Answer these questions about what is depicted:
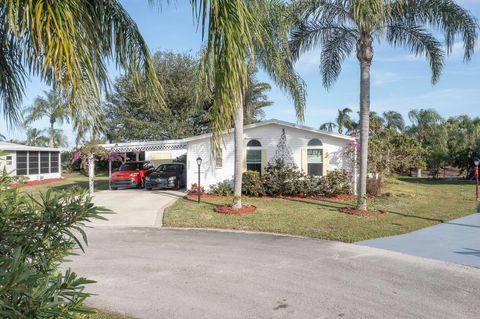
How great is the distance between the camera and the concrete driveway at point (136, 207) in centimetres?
1062

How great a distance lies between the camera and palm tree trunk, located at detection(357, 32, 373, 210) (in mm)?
11250

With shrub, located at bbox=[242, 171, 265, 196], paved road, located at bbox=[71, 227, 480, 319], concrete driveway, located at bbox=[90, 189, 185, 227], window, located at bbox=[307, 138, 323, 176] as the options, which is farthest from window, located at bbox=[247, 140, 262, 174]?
paved road, located at bbox=[71, 227, 480, 319]

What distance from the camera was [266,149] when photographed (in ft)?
54.4

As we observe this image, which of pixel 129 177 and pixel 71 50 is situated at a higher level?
pixel 71 50

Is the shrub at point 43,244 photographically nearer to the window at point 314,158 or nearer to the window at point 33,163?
the window at point 314,158

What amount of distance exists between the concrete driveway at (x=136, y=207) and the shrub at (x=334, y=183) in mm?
6778

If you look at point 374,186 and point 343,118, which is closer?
point 374,186

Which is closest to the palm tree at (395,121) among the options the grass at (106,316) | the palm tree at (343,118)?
the palm tree at (343,118)

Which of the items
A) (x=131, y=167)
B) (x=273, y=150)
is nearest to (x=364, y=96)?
(x=273, y=150)

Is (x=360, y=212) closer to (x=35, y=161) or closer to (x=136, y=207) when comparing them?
(x=136, y=207)

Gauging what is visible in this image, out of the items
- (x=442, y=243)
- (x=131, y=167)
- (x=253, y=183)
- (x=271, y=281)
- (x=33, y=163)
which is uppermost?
(x=33, y=163)

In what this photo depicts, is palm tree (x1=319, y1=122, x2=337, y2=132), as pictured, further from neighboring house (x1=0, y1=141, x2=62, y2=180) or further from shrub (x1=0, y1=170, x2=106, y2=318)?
shrub (x1=0, y1=170, x2=106, y2=318)

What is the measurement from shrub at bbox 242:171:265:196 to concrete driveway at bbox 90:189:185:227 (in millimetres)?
3280

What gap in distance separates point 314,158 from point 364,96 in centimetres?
542
